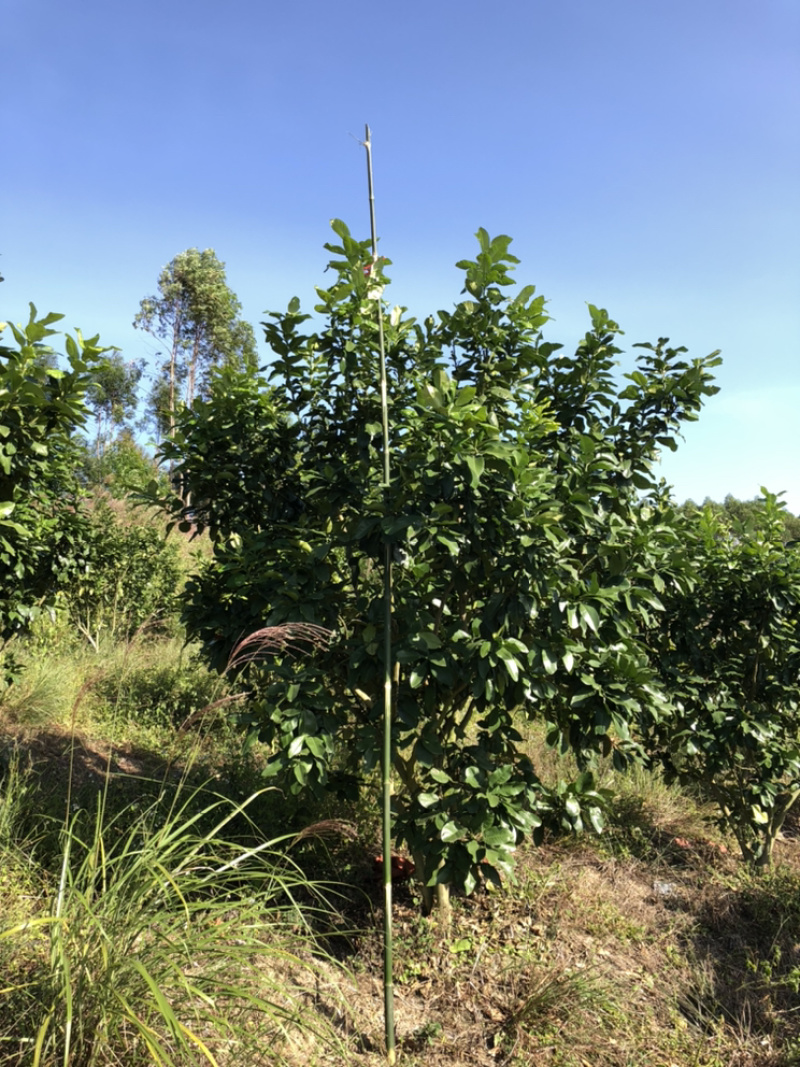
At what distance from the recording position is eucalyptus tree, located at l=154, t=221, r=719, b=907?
113 inches

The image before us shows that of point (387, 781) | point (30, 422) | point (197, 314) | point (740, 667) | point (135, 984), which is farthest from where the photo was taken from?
point (197, 314)

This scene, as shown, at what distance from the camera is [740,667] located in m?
4.48

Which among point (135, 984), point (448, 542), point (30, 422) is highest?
point (30, 422)

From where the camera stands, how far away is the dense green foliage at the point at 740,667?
14.0 ft

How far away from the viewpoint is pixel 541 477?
9.41 ft

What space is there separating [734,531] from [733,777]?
158cm

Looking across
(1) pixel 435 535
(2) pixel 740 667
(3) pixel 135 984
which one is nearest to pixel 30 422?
(1) pixel 435 535

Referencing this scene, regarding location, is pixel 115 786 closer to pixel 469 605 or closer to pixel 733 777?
pixel 469 605

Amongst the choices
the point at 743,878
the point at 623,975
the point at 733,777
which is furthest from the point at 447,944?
the point at 733,777

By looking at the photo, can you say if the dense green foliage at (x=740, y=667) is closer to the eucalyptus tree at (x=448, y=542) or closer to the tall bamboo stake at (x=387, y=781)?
the eucalyptus tree at (x=448, y=542)

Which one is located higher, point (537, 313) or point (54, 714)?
point (537, 313)

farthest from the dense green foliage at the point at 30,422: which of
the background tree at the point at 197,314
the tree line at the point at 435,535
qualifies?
the background tree at the point at 197,314

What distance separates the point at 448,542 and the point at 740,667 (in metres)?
2.74

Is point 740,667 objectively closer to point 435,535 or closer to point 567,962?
point 567,962
